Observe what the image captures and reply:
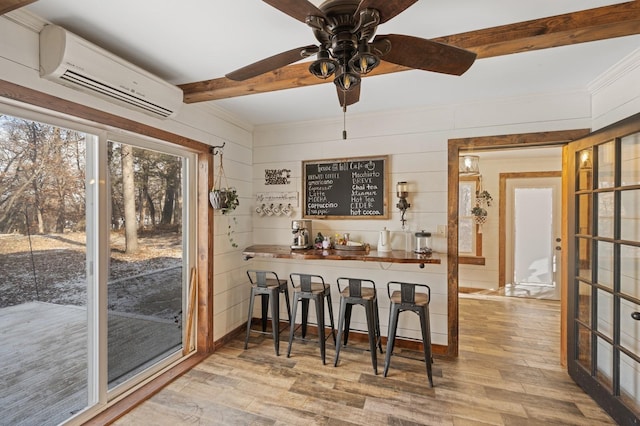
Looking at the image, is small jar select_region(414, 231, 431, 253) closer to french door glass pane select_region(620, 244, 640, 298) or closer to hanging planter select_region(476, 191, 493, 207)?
french door glass pane select_region(620, 244, 640, 298)

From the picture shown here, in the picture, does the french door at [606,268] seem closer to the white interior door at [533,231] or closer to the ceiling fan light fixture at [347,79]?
the ceiling fan light fixture at [347,79]

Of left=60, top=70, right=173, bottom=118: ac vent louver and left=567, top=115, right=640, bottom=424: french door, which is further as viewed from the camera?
left=567, top=115, right=640, bottom=424: french door

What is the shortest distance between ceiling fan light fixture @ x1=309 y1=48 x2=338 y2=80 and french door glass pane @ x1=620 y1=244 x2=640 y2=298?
229 centimetres

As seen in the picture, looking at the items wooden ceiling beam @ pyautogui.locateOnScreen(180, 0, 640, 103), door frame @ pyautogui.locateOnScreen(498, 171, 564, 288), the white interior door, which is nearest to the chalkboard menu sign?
wooden ceiling beam @ pyautogui.locateOnScreen(180, 0, 640, 103)

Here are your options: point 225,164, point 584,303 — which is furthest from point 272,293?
point 584,303

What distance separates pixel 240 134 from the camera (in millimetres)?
3486

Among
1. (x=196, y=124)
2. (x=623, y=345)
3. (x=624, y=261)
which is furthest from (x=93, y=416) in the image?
(x=624, y=261)

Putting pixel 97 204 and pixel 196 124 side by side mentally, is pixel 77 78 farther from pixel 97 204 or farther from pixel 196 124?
pixel 196 124

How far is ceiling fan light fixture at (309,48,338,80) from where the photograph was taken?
1.26 meters

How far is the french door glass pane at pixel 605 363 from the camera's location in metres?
2.12

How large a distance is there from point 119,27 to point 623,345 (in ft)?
12.4

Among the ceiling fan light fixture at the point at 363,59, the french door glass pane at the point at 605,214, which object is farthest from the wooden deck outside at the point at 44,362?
the french door glass pane at the point at 605,214

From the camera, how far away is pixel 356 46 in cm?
120

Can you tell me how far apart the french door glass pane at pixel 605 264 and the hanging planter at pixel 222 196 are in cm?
317
